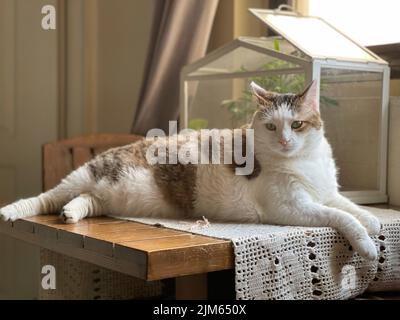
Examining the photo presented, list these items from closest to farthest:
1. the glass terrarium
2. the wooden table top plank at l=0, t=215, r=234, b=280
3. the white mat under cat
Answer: the wooden table top plank at l=0, t=215, r=234, b=280
the white mat under cat
the glass terrarium

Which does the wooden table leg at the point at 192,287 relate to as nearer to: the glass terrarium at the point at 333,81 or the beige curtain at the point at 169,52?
the glass terrarium at the point at 333,81

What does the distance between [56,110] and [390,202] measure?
1.33m

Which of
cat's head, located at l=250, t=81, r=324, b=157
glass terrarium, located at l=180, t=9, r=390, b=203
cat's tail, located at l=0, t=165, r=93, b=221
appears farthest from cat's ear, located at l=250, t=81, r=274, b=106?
cat's tail, located at l=0, t=165, r=93, b=221

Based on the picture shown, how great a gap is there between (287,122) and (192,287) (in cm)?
38

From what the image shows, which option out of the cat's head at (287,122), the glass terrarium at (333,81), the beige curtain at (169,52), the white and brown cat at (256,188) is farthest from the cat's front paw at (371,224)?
the beige curtain at (169,52)

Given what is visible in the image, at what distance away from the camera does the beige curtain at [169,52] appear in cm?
192

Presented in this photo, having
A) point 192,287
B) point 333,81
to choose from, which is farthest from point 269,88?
point 192,287

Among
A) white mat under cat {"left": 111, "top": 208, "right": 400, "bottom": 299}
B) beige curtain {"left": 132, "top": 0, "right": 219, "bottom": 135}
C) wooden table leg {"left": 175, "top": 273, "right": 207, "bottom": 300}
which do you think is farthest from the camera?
beige curtain {"left": 132, "top": 0, "right": 219, "bottom": 135}

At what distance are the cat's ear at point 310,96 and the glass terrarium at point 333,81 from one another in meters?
0.17

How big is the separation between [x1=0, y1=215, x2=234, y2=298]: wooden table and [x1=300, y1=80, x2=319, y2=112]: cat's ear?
1.22 ft

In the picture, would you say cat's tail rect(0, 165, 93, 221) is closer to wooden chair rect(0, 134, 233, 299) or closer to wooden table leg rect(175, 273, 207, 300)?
wooden chair rect(0, 134, 233, 299)

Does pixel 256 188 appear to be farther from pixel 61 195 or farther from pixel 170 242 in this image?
pixel 61 195

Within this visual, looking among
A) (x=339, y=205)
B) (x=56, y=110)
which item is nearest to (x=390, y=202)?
(x=339, y=205)

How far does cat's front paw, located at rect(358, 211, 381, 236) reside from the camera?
1154 mm
